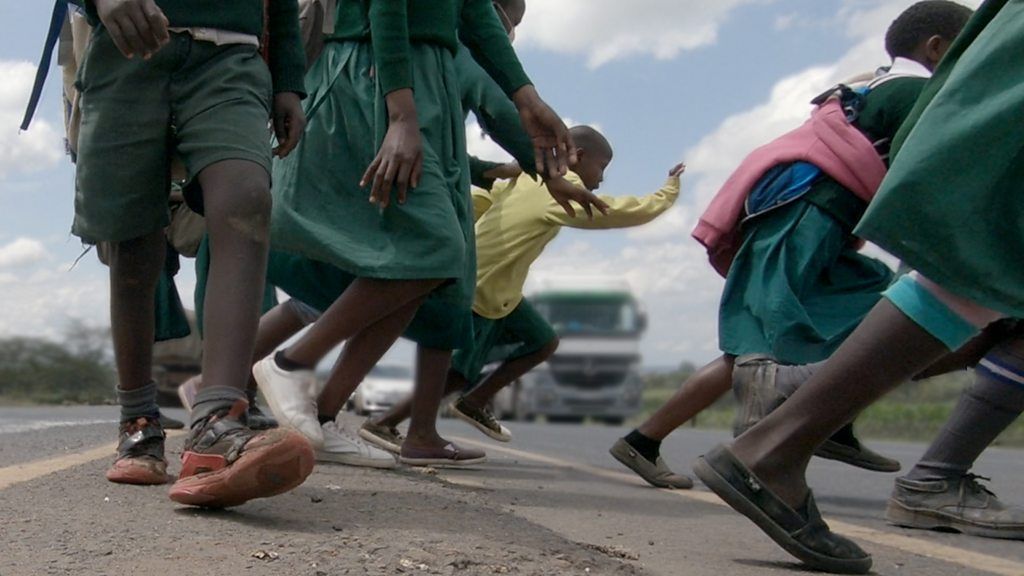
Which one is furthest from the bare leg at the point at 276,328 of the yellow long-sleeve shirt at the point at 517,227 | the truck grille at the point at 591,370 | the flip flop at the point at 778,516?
the truck grille at the point at 591,370

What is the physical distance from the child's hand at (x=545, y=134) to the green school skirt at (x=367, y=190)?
24 centimetres

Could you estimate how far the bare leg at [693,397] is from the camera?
501cm

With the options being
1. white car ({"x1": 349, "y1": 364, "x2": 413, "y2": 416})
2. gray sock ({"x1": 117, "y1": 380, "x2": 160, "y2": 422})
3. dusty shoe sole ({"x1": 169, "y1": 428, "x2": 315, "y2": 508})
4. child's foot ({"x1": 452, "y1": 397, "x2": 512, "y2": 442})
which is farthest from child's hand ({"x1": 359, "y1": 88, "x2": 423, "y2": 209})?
white car ({"x1": 349, "y1": 364, "x2": 413, "y2": 416})

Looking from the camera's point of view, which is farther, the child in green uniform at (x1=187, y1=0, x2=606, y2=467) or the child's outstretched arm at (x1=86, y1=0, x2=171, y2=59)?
the child in green uniform at (x1=187, y1=0, x2=606, y2=467)

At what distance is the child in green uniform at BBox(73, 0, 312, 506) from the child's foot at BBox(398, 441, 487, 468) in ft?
6.24

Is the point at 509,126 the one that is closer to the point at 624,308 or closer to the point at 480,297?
the point at 480,297

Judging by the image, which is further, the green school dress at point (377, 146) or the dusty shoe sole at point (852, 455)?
the dusty shoe sole at point (852, 455)

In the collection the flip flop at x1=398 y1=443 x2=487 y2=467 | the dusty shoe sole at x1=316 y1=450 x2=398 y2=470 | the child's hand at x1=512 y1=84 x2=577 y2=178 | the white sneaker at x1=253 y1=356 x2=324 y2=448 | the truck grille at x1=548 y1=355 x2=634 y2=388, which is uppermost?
the truck grille at x1=548 y1=355 x2=634 y2=388

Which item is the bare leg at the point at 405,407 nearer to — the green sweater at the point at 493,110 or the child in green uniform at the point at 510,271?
the child in green uniform at the point at 510,271

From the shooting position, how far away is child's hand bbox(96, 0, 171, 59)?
113 inches

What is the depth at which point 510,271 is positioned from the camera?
609cm

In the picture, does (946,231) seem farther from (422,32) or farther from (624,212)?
(624,212)

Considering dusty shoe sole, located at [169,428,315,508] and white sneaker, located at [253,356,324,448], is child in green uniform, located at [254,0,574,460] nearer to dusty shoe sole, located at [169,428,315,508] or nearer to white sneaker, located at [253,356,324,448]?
white sneaker, located at [253,356,324,448]

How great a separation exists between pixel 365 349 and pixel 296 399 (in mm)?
298
